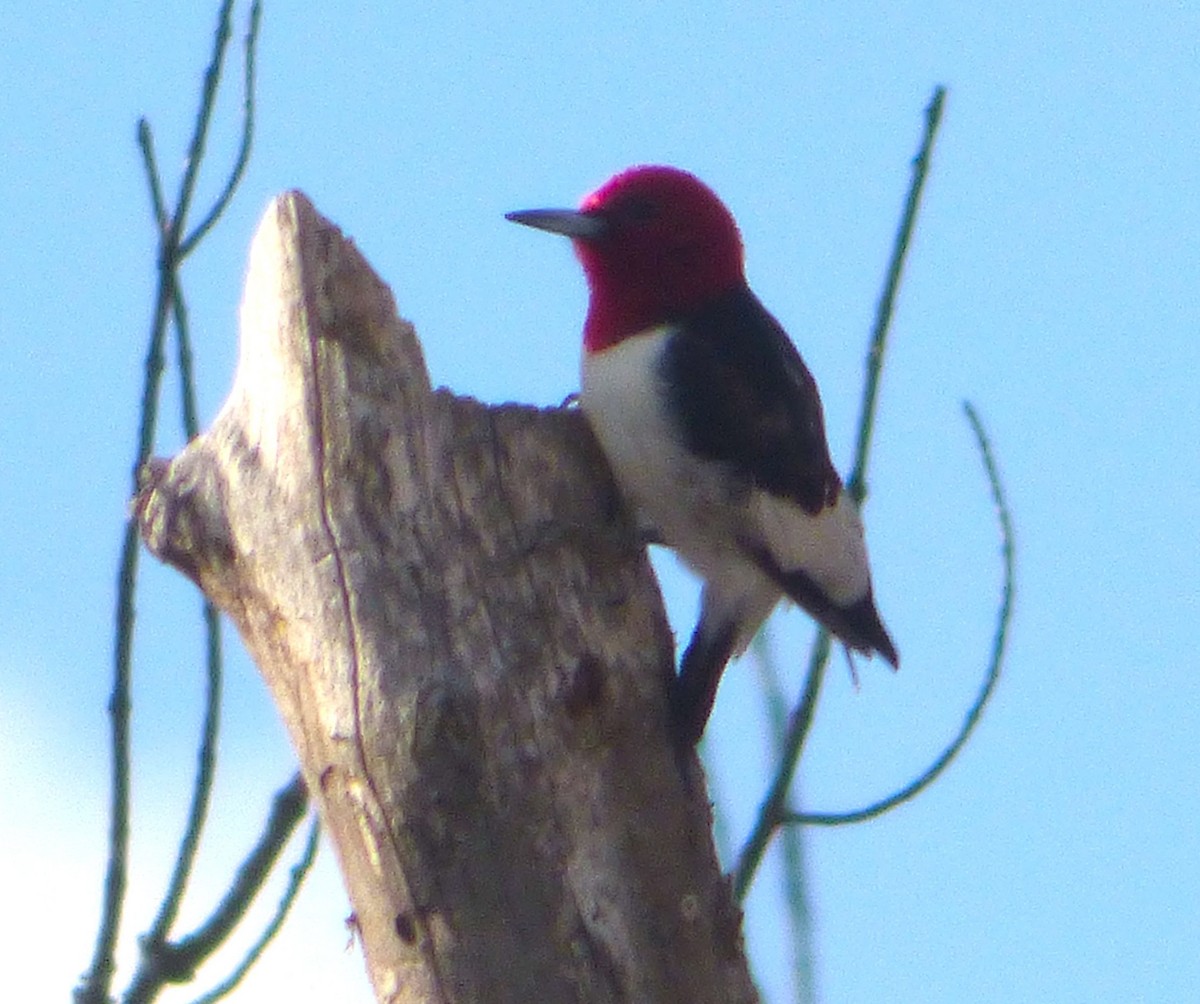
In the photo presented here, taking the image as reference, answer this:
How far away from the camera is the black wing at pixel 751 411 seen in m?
3.74

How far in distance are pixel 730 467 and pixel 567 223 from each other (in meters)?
1.01

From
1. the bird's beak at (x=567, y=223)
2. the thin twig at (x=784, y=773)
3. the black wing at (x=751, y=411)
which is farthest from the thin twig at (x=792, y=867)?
the bird's beak at (x=567, y=223)

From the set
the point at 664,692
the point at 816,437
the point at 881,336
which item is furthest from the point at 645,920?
the point at 816,437

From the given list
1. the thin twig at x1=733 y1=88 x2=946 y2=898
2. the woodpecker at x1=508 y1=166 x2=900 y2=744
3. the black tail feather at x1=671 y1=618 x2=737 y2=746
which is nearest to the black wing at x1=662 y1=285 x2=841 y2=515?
the woodpecker at x1=508 y1=166 x2=900 y2=744

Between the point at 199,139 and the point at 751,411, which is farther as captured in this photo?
the point at 751,411

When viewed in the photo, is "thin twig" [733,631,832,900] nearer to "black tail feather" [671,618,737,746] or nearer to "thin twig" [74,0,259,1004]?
"black tail feather" [671,618,737,746]

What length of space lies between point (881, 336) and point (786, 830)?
2.68 feet

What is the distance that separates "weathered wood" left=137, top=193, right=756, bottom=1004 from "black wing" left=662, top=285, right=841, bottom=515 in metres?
0.50

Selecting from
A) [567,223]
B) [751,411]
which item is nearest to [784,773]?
[751,411]

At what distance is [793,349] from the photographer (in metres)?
4.18

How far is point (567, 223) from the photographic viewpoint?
4445mm

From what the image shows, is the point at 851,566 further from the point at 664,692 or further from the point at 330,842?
the point at 330,842

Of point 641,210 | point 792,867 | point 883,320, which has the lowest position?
point 792,867

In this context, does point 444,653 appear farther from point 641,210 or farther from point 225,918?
point 641,210
